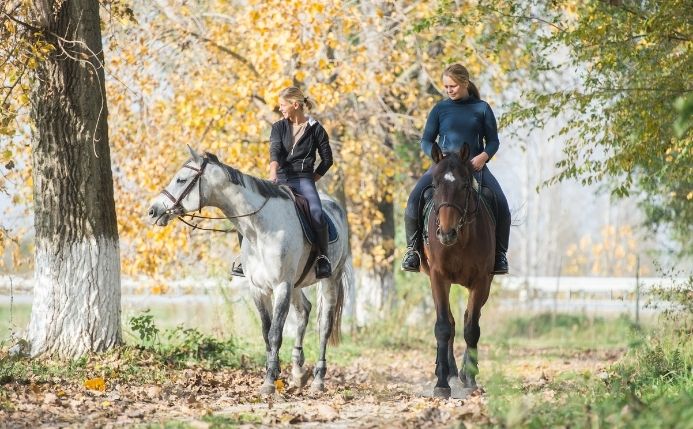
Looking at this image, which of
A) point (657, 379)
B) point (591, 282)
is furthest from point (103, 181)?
point (591, 282)

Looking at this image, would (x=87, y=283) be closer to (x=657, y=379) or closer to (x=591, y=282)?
(x=657, y=379)

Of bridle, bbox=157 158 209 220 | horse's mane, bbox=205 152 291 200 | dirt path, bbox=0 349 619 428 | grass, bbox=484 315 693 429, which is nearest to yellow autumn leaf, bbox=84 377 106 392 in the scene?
dirt path, bbox=0 349 619 428

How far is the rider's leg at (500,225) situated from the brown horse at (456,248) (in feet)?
0.62

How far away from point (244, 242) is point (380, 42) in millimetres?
10375

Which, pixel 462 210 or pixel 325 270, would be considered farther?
pixel 325 270

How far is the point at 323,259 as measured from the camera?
11305 millimetres

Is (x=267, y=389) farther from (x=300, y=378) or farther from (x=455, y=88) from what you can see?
(x=455, y=88)

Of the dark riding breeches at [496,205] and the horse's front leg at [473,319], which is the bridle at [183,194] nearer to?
the dark riding breeches at [496,205]

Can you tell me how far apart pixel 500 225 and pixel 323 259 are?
1881 mm

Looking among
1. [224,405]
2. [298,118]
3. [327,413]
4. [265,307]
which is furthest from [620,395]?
[298,118]

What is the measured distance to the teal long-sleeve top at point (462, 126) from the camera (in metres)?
10.7

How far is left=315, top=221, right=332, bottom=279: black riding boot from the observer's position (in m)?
11.3

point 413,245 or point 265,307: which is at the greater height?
point 413,245

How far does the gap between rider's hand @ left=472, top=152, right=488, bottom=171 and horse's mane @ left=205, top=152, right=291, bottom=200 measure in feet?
6.51
